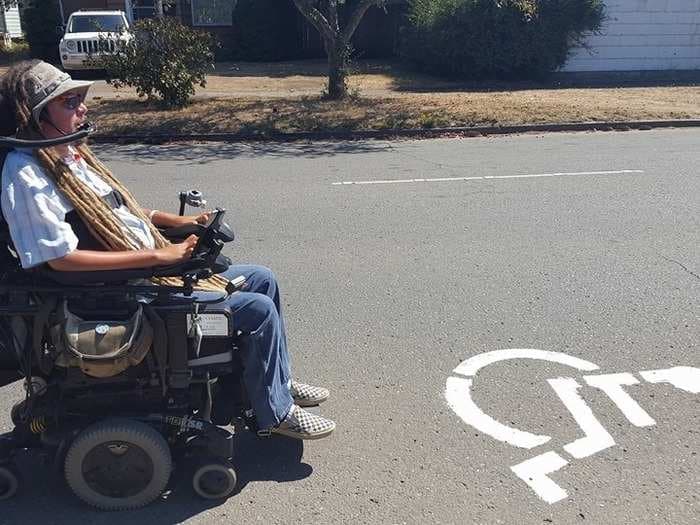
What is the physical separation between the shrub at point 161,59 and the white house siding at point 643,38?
11882mm

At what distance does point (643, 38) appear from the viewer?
21.2 meters

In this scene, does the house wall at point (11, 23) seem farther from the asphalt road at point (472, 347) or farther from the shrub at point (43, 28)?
the asphalt road at point (472, 347)

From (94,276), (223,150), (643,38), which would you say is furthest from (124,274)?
(643,38)

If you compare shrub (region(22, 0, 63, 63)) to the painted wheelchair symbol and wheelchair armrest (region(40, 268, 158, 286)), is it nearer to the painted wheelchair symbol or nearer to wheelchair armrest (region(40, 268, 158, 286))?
the painted wheelchair symbol

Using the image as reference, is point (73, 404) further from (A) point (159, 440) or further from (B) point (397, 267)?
(B) point (397, 267)

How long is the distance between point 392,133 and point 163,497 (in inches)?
402

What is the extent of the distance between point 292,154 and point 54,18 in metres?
17.5

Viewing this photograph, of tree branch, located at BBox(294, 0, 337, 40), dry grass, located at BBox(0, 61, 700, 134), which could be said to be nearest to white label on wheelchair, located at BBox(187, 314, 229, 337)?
dry grass, located at BBox(0, 61, 700, 134)

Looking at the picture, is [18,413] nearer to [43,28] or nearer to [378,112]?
[378,112]

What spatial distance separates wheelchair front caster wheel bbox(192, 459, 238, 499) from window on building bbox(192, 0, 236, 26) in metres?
25.2

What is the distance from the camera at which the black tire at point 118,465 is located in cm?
262

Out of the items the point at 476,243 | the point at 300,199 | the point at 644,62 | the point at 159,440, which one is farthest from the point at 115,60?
the point at 644,62

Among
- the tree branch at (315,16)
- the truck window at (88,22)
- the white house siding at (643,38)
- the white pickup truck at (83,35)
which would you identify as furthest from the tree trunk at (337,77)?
the truck window at (88,22)

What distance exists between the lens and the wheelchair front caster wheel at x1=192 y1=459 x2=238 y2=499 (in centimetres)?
274
